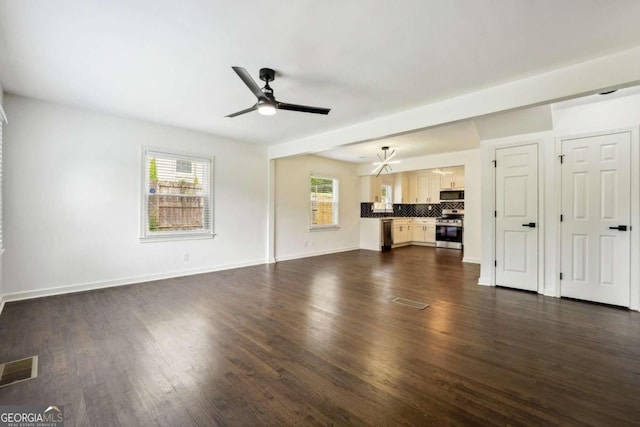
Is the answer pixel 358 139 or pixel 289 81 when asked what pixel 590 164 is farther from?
pixel 289 81

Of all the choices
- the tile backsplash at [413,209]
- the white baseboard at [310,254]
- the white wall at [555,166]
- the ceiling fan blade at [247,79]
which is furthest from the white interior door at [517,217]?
the tile backsplash at [413,209]

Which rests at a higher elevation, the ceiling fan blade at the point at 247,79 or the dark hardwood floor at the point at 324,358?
the ceiling fan blade at the point at 247,79

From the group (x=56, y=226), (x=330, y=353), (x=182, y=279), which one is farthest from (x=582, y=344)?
(x=56, y=226)

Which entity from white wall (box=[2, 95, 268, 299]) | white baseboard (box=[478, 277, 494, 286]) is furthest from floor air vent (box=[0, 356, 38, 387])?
white baseboard (box=[478, 277, 494, 286])

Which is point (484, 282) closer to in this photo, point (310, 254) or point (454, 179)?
point (310, 254)

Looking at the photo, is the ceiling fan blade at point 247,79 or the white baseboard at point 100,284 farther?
the white baseboard at point 100,284

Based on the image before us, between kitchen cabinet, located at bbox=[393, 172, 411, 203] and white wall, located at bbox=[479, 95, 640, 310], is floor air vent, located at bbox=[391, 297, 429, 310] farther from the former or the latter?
kitchen cabinet, located at bbox=[393, 172, 411, 203]

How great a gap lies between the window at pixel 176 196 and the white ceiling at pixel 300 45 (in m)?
1.36

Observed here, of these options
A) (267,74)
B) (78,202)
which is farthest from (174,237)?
(267,74)

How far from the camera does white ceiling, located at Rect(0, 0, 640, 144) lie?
206cm

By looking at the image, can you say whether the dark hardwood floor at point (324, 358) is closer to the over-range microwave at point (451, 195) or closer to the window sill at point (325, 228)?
the window sill at point (325, 228)

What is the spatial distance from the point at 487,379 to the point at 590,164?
3.45m

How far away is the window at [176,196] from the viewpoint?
475cm

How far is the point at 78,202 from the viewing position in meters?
4.10
